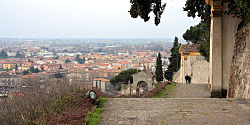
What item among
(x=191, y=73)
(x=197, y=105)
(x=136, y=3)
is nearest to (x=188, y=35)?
(x=191, y=73)

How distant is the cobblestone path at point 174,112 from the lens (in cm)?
664

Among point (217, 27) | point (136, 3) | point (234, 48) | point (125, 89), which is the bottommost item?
point (125, 89)

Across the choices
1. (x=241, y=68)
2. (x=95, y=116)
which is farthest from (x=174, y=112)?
(x=241, y=68)

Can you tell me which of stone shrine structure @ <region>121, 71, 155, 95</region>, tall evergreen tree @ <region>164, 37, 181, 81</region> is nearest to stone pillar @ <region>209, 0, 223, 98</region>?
stone shrine structure @ <region>121, 71, 155, 95</region>

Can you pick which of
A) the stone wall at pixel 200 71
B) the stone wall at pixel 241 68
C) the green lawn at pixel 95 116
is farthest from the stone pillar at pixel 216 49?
the stone wall at pixel 200 71

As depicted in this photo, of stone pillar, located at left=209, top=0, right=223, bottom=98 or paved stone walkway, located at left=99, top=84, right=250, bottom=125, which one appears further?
stone pillar, located at left=209, top=0, right=223, bottom=98

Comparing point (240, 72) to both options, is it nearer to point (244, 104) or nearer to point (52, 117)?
point (244, 104)

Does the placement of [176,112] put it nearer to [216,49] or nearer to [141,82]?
[216,49]

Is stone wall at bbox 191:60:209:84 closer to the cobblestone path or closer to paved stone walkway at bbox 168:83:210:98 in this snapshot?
paved stone walkway at bbox 168:83:210:98

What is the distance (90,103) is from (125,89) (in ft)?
108

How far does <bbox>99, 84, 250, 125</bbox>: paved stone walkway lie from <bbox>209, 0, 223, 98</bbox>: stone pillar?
8.52 ft

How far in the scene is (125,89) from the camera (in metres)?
41.1

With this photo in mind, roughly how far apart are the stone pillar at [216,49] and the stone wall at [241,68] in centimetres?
47

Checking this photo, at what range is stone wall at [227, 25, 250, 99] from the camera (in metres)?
9.68
